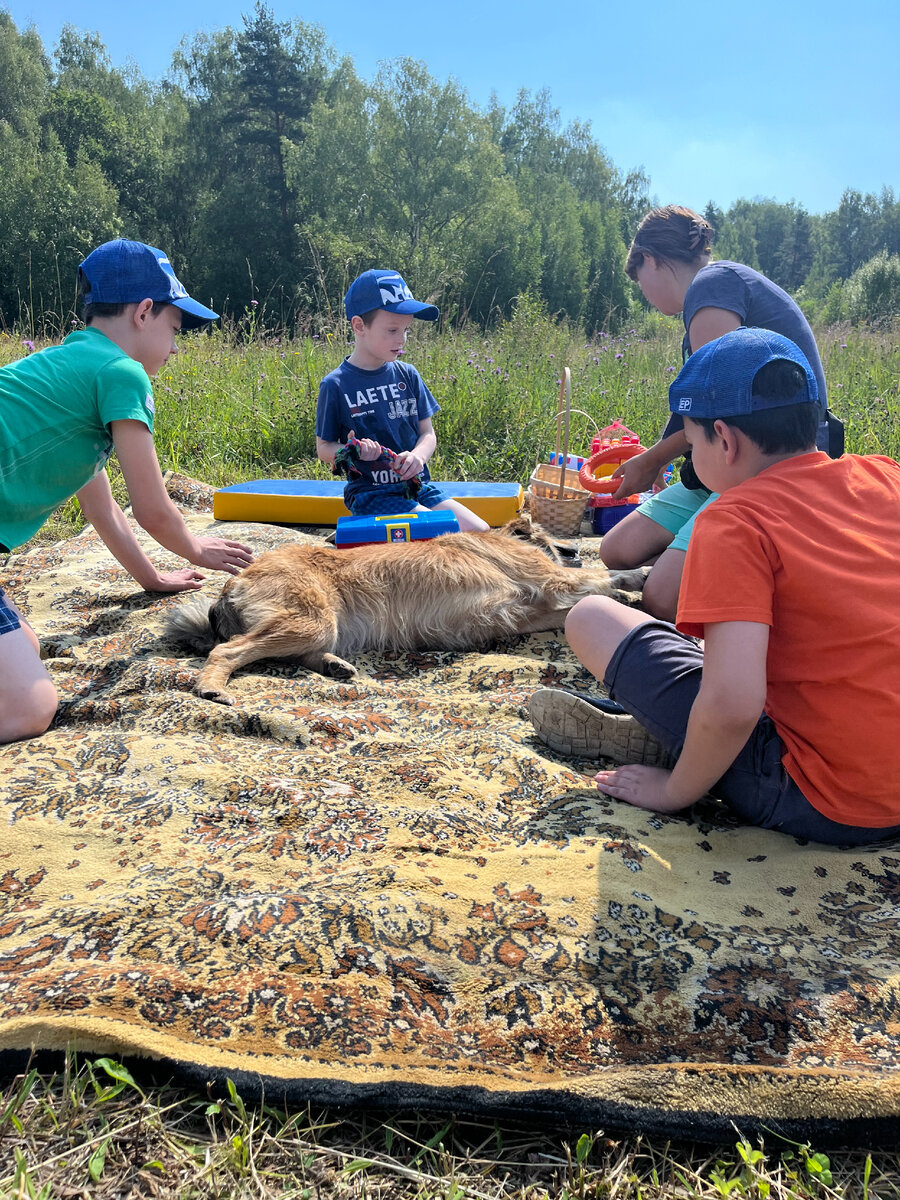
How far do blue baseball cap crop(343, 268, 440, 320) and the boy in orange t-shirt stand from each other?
9.76ft

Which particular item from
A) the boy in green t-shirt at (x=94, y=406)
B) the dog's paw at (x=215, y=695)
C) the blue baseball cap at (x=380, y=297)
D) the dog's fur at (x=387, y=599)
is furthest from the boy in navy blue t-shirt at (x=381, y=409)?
the dog's paw at (x=215, y=695)

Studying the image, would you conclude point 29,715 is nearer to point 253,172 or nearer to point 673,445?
point 673,445

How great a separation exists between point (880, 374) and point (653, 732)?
8237mm

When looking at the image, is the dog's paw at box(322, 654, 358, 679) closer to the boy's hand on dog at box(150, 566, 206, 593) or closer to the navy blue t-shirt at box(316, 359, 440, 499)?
the boy's hand on dog at box(150, 566, 206, 593)

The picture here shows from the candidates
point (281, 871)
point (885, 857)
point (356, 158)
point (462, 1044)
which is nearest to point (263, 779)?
point (281, 871)

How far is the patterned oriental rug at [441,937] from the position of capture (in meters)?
1.40

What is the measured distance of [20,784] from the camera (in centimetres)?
232

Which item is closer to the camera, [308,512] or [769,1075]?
[769,1075]

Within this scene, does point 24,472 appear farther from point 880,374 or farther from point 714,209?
point 714,209

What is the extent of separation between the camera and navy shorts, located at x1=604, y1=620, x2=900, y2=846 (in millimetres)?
2010

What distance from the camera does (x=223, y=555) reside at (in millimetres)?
3514

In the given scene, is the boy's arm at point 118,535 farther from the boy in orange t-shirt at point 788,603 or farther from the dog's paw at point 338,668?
the boy in orange t-shirt at point 788,603

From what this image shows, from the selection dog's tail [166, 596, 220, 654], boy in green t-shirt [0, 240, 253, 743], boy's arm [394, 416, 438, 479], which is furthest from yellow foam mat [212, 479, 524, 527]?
boy in green t-shirt [0, 240, 253, 743]

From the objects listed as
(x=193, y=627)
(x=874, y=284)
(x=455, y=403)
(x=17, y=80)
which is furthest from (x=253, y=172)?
(x=193, y=627)
